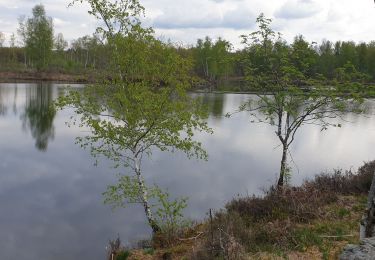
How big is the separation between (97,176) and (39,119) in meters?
18.9

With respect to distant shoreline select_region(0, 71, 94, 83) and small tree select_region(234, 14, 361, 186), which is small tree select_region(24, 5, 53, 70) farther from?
small tree select_region(234, 14, 361, 186)

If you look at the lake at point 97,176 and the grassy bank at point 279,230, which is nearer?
the grassy bank at point 279,230

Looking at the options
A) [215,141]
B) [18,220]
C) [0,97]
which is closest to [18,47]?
[0,97]

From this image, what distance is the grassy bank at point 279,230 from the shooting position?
368 inches

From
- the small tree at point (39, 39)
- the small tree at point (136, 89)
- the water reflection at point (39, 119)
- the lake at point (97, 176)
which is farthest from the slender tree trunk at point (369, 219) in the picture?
the small tree at point (39, 39)

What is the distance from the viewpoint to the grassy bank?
9359 mm

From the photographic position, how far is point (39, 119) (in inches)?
1444

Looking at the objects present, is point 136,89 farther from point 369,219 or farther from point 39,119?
point 39,119

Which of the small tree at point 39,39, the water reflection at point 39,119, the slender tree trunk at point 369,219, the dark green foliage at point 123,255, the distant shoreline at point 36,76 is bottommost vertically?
the dark green foliage at point 123,255

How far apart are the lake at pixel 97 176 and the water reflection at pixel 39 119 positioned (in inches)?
3.8

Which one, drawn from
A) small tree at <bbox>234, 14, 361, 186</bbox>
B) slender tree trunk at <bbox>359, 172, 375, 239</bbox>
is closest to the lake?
small tree at <bbox>234, 14, 361, 186</bbox>

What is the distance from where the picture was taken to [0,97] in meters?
51.0

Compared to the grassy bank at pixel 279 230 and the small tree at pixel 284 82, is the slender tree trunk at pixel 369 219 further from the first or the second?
the small tree at pixel 284 82

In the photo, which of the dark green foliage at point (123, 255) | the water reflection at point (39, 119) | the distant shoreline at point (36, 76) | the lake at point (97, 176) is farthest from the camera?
the distant shoreline at point (36, 76)
